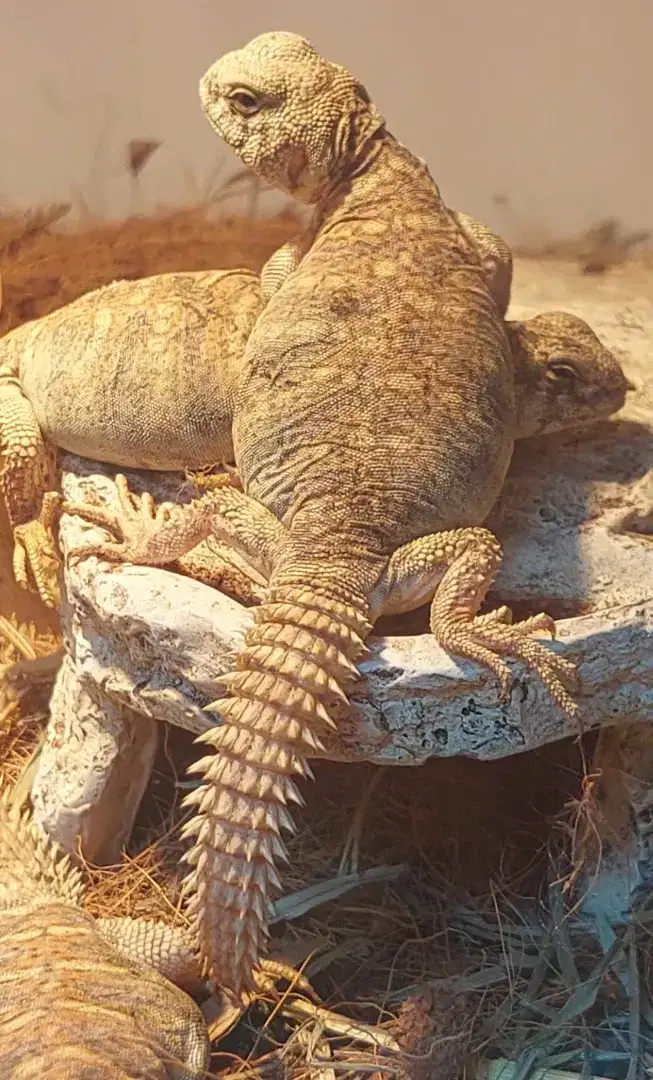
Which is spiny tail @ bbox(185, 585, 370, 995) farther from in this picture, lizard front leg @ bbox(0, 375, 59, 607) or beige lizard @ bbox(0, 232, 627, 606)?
lizard front leg @ bbox(0, 375, 59, 607)

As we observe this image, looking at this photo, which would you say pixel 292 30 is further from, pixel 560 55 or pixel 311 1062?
pixel 311 1062

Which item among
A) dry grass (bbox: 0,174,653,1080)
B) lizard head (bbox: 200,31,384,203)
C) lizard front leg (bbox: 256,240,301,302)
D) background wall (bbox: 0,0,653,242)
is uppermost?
background wall (bbox: 0,0,653,242)

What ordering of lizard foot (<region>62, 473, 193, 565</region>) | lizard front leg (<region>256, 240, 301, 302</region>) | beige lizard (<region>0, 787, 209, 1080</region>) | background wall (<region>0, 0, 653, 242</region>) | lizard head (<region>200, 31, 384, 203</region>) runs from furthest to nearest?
background wall (<region>0, 0, 653, 242</region>) → lizard front leg (<region>256, 240, 301, 302</region>) → lizard head (<region>200, 31, 384, 203</region>) → lizard foot (<region>62, 473, 193, 565</region>) → beige lizard (<region>0, 787, 209, 1080</region>)

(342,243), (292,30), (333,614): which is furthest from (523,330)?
(292,30)

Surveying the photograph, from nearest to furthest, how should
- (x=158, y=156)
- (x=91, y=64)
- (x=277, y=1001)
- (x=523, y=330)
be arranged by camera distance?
(x=277, y=1001)
(x=523, y=330)
(x=91, y=64)
(x=158, y=156)

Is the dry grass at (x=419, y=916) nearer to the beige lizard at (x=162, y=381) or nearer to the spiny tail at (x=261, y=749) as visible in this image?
the beige lizard at (x=162, y=381)

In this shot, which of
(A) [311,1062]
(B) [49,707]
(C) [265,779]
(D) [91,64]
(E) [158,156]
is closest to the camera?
(C) [265,779]

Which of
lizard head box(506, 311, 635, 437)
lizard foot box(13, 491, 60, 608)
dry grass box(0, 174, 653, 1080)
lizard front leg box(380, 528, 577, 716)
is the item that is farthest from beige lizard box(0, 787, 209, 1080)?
lizard head box(506, 311, 635, 437)

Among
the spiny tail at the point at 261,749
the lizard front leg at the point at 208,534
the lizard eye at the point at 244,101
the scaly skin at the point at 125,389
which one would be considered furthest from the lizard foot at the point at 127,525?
the lizard eye at the point at 244,101
